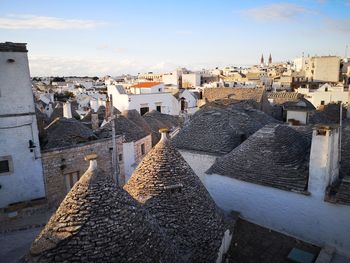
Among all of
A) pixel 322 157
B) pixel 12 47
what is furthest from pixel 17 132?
pixel 322 157

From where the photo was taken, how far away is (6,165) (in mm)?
13930

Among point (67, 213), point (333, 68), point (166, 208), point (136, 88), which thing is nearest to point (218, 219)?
point (166, 208)

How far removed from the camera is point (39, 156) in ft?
47.1

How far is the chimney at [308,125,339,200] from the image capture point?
8.91 meters

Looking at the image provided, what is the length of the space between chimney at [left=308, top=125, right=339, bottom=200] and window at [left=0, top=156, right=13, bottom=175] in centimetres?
1360

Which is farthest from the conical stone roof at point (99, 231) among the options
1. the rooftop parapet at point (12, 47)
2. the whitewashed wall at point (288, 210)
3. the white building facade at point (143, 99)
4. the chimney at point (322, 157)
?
the white building facade at point (143, 99)

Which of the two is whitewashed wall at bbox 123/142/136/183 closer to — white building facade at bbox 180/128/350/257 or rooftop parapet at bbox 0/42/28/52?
rooftop parapet at bbox 0/42/28/52

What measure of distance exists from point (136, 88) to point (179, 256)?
33030 mm

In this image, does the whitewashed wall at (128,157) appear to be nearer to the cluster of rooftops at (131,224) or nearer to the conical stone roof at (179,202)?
the conical stone roof at (179,202)

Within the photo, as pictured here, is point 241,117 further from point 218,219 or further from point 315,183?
point 218,219

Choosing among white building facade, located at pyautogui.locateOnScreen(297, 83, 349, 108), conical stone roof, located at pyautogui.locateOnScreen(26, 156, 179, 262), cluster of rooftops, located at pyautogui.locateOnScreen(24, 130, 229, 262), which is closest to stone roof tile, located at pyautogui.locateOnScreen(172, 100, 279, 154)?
cluster of rooftops, located at pyautogui.locateOnScreen(24, 130, 229, 262)

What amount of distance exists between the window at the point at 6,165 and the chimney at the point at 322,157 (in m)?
13.6

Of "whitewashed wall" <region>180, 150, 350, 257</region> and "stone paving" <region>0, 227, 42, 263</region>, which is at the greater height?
"whitewashed wall" <region>180, 150, 350, 257</region>

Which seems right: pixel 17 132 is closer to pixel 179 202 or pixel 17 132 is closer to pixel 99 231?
pixel 179 202
